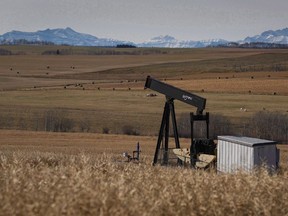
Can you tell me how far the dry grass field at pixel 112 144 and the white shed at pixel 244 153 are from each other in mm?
2094

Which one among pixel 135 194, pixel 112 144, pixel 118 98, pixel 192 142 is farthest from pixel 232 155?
pixel 118 98

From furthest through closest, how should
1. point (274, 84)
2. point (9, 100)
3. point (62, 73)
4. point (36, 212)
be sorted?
point (62, 73) → point (274, 84) → point (9, 100) → point (36, 212)

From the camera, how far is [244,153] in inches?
741

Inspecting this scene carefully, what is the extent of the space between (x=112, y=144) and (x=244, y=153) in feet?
68.9

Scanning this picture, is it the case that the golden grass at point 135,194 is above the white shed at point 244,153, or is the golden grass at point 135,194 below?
above

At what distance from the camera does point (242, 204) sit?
324 inches

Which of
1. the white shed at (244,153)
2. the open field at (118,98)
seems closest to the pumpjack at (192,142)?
the white shed at (244,153)

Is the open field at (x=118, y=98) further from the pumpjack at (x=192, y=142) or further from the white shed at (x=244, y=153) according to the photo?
the white shed at (x=244, y=153)

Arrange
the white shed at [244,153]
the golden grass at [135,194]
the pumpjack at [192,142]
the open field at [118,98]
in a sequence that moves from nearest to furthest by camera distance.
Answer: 1. the golden grass at [135,194]
2. the white shed at [244,153]
3. the pumpjack at [192,142]
4. the open field at [118,98]

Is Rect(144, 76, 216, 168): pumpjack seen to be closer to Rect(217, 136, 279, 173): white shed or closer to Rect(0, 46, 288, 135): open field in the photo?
Rect(217, 136, 279, 173): white shed

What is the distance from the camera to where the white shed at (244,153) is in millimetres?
18359

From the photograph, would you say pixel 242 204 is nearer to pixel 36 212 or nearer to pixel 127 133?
pixel 36 212

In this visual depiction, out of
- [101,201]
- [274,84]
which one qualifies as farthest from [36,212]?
[274,84]

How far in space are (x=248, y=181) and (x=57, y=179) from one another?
10.5 ft
